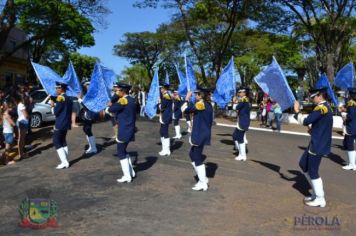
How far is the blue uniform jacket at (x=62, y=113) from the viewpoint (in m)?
8.83

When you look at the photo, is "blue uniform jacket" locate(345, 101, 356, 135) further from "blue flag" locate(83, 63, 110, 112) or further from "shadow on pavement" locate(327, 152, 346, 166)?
"blue flag" locate(83, 63, 110, 112)

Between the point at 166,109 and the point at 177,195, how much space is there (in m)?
4.04

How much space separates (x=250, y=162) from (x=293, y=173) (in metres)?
1.37

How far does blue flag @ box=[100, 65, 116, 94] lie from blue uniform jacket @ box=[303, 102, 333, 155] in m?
4.52

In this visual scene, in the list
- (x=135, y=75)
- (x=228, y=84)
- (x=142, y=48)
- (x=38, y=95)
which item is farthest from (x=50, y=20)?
(x=135, y=75)

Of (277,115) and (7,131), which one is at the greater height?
(7,131)

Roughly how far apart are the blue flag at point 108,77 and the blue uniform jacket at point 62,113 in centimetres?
94

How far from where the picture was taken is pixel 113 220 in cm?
568

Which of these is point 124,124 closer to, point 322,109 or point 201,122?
point 201,122

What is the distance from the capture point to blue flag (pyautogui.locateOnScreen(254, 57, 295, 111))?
785cm

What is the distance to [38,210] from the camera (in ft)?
20.2

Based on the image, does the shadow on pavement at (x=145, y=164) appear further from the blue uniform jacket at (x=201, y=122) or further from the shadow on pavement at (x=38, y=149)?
the shadow on pavement at (x=38, y=149)

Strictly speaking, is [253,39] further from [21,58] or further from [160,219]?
[160,219]

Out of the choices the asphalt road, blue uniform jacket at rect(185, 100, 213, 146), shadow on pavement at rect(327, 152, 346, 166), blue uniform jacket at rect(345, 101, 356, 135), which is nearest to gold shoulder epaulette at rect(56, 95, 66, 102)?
the asphalt road
